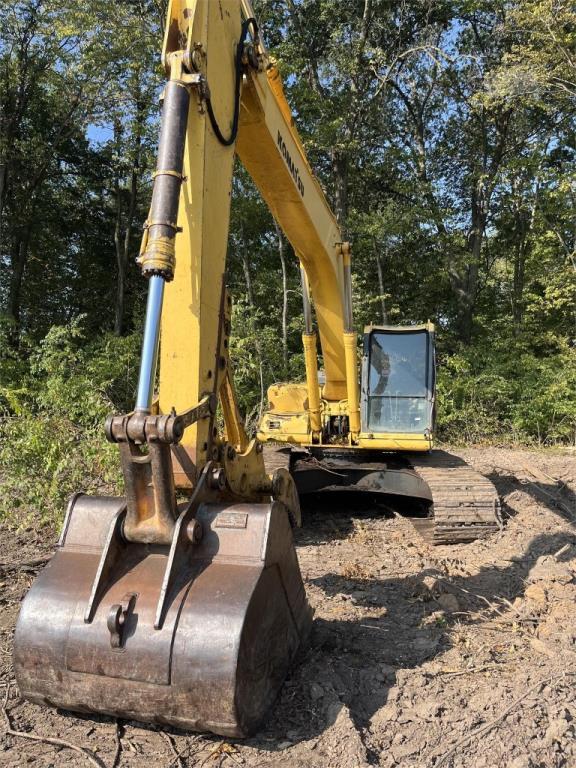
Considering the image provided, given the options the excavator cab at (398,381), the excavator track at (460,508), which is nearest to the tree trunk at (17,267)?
the excavator cab at (398,381)

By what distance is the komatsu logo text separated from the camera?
4.18 metres

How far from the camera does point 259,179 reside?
173 inches

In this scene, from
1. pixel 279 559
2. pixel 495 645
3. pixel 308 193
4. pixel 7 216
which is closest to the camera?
pixel 279 559

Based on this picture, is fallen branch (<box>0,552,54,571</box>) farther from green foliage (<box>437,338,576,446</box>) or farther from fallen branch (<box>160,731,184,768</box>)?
green foliage (<box>437,338,576,446</box>)

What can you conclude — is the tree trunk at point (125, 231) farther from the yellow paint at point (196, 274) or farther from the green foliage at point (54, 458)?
the yellow paint at point (196, 274)

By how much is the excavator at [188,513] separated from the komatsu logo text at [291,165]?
0.09ft

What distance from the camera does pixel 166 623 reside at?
2.44 metres

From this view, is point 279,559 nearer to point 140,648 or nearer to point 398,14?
point 140,648

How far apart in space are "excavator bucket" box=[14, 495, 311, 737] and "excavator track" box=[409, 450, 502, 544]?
3.23 metres

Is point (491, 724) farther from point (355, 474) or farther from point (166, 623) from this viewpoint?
point (355, 474)

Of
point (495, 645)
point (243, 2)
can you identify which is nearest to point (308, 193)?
point (243, 2)

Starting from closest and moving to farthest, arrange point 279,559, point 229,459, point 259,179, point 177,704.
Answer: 1. point 177,704
2. point 279,559
3. point 229,459
4. point 259,179

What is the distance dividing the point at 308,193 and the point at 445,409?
32.7 ft

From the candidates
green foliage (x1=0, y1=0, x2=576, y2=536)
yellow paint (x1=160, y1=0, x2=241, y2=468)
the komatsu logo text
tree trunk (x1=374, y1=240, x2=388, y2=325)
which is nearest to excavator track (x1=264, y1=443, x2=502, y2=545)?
the komatsu logo text
